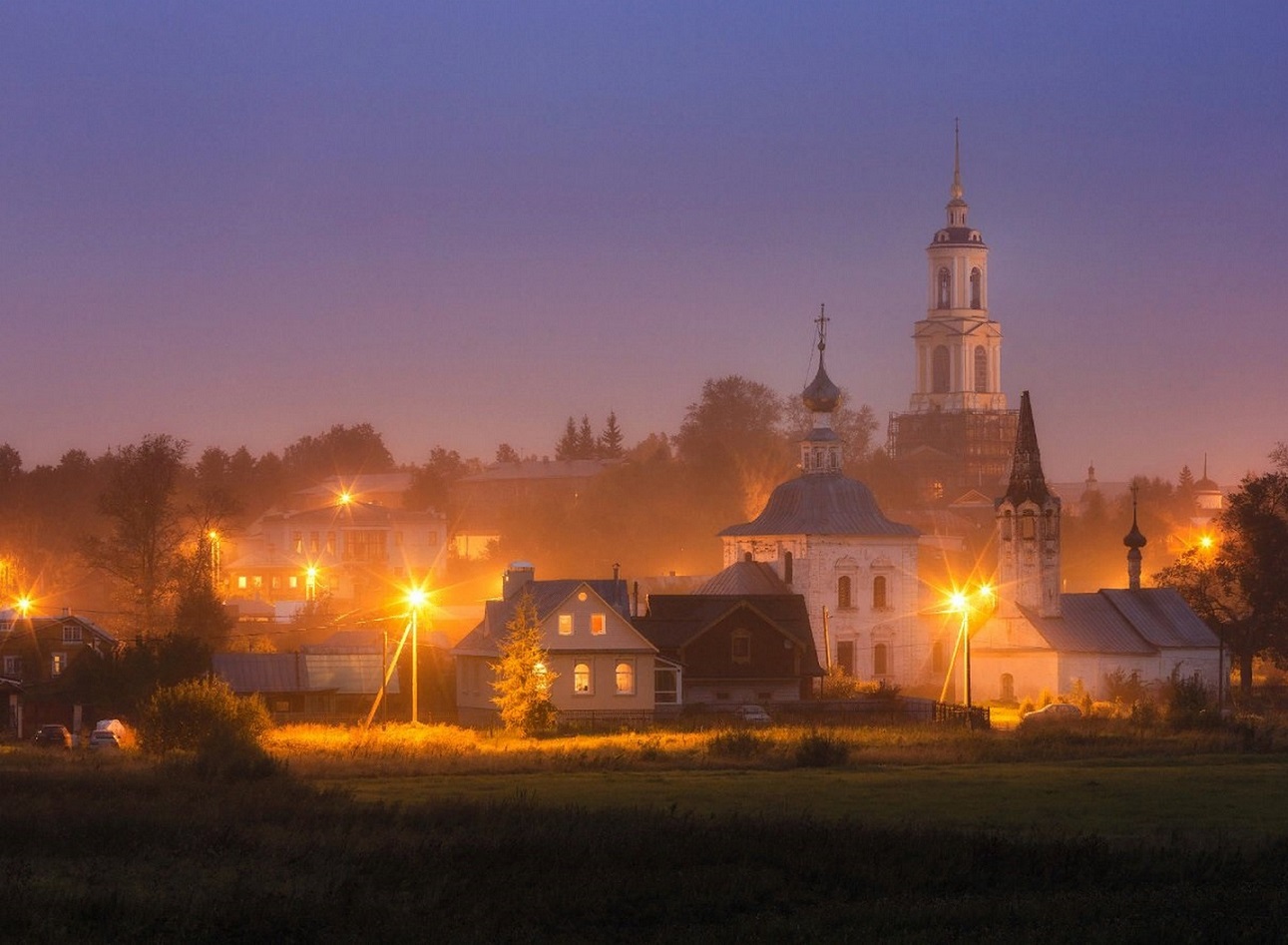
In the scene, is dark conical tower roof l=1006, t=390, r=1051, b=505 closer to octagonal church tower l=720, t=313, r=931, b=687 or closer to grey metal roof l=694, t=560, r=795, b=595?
octagonal church tower l=720, t=313, r=931, b=687

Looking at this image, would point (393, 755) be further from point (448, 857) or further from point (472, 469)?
point (472, 469)

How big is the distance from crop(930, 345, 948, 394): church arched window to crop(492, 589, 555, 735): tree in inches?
3664

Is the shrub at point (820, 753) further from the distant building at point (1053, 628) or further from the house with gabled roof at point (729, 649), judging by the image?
the distant building at point (1053, 628)

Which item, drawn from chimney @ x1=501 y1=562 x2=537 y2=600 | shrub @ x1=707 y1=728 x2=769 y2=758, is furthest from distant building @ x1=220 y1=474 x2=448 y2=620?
shrub @ x1=707 y1=728 x2=769 y2=758

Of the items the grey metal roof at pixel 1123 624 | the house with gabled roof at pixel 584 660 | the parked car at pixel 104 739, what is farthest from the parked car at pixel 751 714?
the parked car at pixel 104 739

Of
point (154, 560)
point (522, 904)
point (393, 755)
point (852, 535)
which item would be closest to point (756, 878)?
point (522, 904)

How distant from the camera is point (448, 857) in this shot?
27.8m

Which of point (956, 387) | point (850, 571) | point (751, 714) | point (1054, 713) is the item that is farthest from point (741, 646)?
point (956, 387)

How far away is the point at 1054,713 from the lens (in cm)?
6053

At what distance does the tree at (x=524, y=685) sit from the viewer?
53719 mm

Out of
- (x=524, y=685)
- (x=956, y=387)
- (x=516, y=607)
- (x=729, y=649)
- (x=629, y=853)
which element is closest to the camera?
(x=629, y=853)

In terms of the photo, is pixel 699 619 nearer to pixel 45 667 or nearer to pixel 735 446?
pixel 45 667

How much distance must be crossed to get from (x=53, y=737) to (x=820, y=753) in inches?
840

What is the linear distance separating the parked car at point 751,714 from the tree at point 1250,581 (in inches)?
1002
